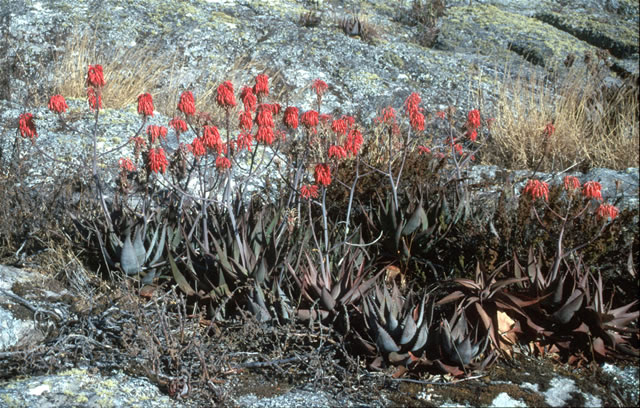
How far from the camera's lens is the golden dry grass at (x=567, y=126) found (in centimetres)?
656

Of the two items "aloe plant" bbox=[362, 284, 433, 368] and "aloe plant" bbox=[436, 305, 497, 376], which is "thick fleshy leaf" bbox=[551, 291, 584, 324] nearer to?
"aloe plant" bbox=[436, 305, 497, 376]

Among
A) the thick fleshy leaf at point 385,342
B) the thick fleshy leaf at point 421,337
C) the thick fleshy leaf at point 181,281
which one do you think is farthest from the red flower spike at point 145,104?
the thick fleshy leaf at point 421,337

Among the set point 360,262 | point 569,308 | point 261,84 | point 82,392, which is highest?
point 261,84

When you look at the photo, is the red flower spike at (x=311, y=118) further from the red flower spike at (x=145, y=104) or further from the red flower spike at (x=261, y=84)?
the red flower spike at (x=145, y=104)

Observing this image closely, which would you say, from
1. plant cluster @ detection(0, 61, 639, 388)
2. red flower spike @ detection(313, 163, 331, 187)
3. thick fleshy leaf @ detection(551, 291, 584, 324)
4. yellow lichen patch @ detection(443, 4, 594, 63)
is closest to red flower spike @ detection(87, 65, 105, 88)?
plant cluster @ detection(0, 61, 639, 388)

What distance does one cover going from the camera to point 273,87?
7156 mm

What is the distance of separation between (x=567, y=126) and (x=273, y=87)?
3368 millimetres

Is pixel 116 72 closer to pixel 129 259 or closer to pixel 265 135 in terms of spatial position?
pixel 129 259

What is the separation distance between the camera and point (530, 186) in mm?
3418

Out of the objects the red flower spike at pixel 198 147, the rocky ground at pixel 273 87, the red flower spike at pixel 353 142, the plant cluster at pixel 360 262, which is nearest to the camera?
the rocky ground at pixel 273 87

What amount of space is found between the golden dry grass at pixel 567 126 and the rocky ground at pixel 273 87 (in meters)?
0.43

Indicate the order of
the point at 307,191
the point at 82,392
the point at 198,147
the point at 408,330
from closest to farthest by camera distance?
the point at 82,392 → the point at 408,330 → the point at 198,147 → the point at 307,191

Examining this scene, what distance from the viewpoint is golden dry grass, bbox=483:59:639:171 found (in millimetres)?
6559

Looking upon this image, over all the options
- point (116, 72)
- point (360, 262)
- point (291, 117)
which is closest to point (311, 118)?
point (291, 117)
